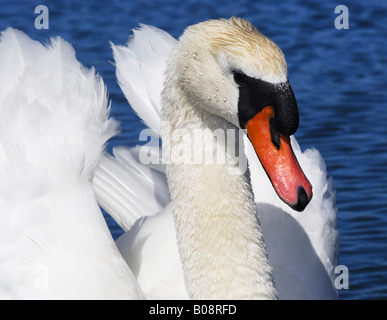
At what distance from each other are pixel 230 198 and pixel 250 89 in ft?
2.40

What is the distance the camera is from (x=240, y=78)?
4441 mm

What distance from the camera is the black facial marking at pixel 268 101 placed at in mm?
4273

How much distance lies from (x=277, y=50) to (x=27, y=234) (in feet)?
5.96

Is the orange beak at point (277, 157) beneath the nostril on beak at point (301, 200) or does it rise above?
above

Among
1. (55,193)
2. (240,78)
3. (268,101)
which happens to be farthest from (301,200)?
(55,193)

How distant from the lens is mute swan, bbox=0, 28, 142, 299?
520 centimetres

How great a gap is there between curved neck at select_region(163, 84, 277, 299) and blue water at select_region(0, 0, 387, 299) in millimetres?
2478

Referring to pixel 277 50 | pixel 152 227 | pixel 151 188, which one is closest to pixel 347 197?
pixel 151 188

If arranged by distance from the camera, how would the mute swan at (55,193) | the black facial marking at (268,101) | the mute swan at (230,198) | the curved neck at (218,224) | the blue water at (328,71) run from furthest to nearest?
the blue water at (328,71), the mute swan at (55,193), the curved neck at (218,224), the mute swan at (230,198), the black facial marking at (268,101)
